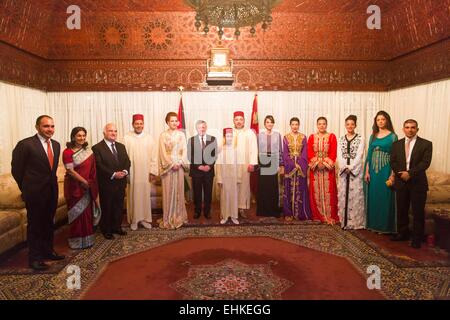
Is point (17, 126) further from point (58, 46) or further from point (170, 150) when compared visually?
point (170, 150)

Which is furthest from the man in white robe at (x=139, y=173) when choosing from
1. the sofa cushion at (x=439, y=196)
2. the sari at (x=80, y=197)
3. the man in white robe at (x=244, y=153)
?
the sofa cushion at (x=439, y=196)

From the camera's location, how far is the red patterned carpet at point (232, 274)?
10.2ft

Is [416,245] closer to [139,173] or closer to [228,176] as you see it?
[228,176]

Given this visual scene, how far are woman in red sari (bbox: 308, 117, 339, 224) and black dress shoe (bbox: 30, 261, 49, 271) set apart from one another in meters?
4.09

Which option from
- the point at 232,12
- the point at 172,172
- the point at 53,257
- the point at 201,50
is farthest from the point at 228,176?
the point at 201,50

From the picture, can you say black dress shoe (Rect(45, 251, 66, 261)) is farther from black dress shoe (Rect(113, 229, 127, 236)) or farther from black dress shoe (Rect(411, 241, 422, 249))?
black dress shoe (Rect(411, 241, 422, 249))

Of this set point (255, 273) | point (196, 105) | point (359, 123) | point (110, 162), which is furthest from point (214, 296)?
point (359, 123)

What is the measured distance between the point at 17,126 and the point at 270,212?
489cm

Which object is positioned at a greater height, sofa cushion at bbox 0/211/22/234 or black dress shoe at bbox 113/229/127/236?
sofa cushion at bbox 0/211/22/234

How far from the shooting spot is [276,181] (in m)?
5.87

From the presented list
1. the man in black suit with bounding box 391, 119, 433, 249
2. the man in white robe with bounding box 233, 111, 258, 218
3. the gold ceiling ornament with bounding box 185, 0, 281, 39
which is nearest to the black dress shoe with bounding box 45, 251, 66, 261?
the man in white robe with bounding box 233, 111, 258, 218

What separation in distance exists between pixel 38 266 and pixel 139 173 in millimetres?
2040

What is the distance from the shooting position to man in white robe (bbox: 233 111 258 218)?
5.74m

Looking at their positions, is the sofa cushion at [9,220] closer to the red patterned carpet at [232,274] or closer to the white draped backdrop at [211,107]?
the red patterned carpet at [232,274]
